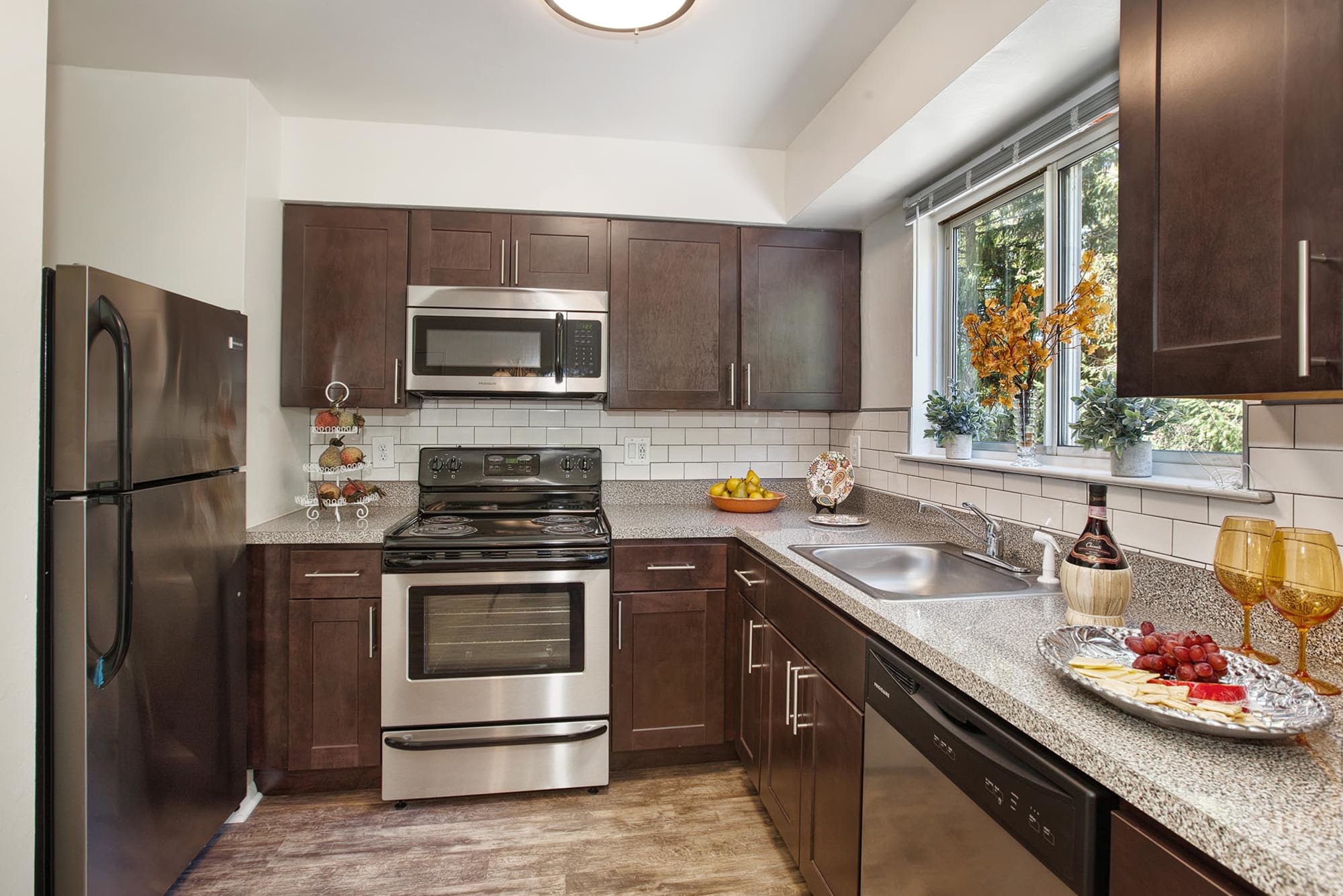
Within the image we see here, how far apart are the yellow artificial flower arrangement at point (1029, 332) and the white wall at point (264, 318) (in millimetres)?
2358

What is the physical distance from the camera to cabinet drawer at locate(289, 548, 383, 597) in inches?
88.6

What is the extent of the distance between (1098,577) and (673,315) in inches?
75.0

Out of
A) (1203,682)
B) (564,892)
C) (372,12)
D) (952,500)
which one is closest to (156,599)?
(564,892)

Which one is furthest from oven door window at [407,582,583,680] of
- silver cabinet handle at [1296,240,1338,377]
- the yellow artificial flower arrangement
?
silver cabinet handle at [1296,240,1338,377]

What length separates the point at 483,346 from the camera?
8.55ft

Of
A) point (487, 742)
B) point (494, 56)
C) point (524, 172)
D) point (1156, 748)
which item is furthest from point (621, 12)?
point (487, 742)

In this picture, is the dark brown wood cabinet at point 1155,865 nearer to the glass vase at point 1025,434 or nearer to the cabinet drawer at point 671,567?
the glass vase at point 1025,434

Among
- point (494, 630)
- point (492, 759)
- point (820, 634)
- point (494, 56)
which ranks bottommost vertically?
point (492, 759)

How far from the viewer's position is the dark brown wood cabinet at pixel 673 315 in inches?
108

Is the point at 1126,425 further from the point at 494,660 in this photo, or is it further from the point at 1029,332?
the point at 494,660

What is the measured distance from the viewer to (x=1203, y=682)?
0.88 meters

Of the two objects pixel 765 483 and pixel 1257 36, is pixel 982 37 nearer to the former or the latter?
pixel 1257 36

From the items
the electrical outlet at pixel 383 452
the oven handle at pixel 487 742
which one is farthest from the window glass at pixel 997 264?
the electrical outlet at pixel 383 452

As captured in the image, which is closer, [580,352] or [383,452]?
[580,352]
